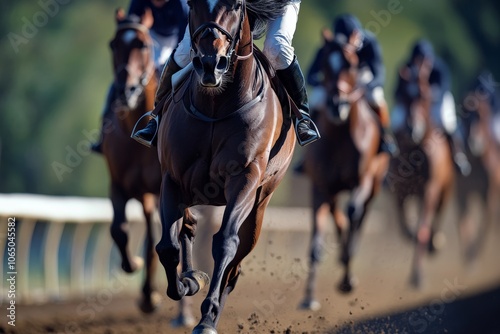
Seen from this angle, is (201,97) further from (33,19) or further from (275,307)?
(33,19)

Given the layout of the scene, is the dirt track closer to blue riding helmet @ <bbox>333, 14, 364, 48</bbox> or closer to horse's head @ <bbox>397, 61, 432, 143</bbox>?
→ horse's head @ <bbox>397, 61, 432, 143</bbox>

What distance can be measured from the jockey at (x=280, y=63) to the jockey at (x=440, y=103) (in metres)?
7.72

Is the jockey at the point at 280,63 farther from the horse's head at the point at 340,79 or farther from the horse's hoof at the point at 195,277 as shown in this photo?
the horse's head at the point at 340,79

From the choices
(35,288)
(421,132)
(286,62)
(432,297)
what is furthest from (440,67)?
(286,62)

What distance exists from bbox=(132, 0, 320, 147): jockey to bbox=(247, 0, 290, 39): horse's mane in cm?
3

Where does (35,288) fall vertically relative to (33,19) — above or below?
above

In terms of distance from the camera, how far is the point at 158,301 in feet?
28.5

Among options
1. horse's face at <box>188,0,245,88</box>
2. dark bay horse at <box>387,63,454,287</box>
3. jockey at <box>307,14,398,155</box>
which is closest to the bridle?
horse's face at <box>188,0,245,88</box>

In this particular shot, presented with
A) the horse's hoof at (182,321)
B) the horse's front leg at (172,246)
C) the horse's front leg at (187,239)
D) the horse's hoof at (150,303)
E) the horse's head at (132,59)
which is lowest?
the horse's hoof at (182,321)

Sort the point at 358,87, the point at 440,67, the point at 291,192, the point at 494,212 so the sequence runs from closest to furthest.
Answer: the point at 358,87, the point at 440,67, the point at 494,212, the point at 291,192

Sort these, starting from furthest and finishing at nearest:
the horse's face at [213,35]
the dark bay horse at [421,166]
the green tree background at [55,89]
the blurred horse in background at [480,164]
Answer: the blurred horse in background at [480,164] → the green tree background at [55,89] → the dark bay horse at [421,166] → the horse's face at [213,35]

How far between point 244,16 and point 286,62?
0.66 meters

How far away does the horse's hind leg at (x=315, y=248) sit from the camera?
1068 centimetres

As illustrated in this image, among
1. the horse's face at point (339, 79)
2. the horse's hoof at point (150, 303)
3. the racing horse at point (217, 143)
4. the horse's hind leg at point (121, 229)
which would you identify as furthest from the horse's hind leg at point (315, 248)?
the racing horse at point (217, 143)
